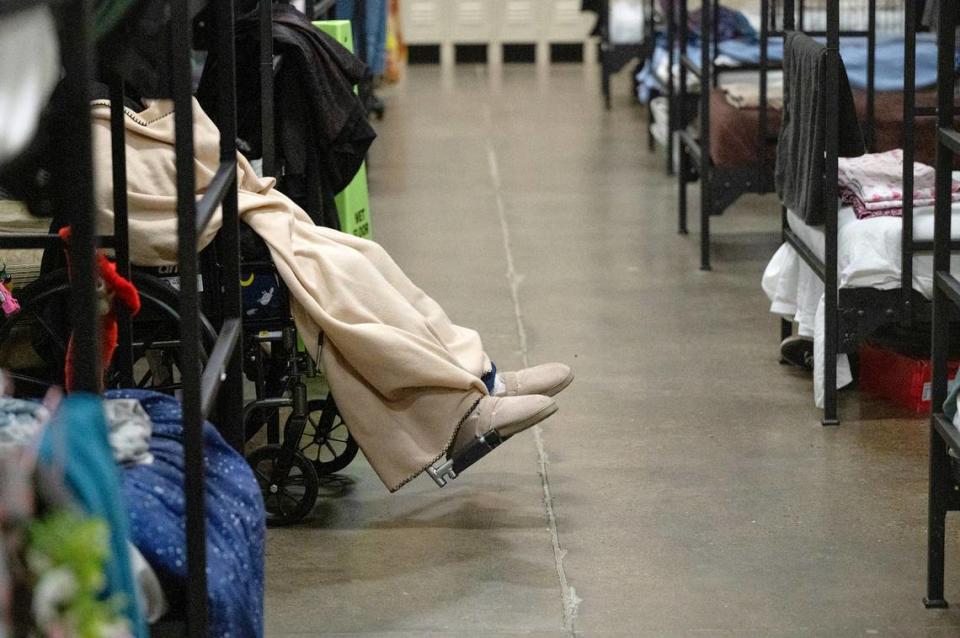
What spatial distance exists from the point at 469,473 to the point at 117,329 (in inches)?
51.7

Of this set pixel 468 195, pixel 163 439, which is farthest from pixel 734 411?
pixel 468 195

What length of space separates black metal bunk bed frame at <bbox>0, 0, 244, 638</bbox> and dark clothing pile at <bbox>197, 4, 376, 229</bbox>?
929 millimetres

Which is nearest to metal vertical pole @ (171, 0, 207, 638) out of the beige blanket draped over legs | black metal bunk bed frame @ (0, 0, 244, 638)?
black metal bunk bed frame @ (0, 0, 244, 638)

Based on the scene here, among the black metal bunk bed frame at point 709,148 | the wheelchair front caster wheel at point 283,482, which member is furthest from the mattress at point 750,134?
the wheelchair front caster wheel at point 283,482

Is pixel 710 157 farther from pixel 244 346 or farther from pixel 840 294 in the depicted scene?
pixel 244 346

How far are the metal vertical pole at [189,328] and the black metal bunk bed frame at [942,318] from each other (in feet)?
5.04

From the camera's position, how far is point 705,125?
247 inches

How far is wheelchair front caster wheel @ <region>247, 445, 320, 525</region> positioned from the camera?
3.78 metres

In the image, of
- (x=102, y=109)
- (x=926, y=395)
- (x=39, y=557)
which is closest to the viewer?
(x=39, y=557)

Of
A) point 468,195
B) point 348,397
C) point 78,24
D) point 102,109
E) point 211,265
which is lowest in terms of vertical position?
point 468,195

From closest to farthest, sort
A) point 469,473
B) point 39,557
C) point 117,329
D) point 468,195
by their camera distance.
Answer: point 39,557 → point 117,329 → point 469,473 → point 468,195

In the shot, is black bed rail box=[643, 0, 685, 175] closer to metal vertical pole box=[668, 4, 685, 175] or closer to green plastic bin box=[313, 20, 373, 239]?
metal vertical pole box=[668, 4, 685, 175]

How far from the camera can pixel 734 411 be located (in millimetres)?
4676

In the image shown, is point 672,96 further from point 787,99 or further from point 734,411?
point 734,411
